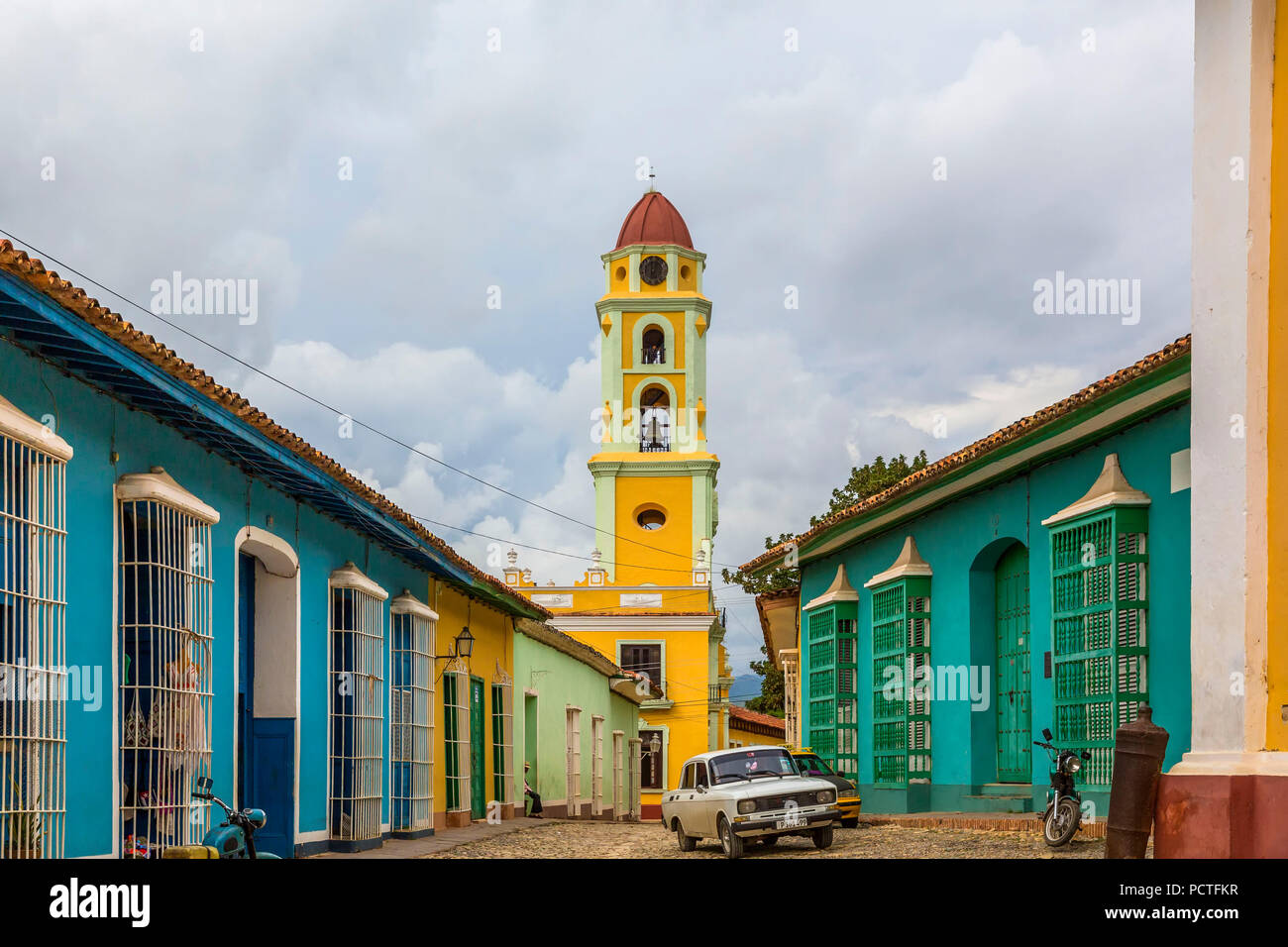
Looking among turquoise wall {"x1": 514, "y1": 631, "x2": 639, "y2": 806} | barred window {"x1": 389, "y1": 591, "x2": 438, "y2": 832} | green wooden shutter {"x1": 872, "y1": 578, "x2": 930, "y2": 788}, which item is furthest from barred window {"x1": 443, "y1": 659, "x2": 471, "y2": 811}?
green wooden shutter {"x1": 872, "y1": 578, "x2": 930, "y2": 788}

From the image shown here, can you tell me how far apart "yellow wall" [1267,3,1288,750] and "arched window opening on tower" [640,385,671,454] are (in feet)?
118

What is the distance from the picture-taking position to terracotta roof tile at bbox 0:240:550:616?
8.12m

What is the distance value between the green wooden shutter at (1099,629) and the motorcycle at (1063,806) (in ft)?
1.93

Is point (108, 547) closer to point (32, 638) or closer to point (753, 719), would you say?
point (32, 638)

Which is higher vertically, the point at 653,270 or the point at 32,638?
the point at 653,270

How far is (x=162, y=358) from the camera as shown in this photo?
9.96 metres

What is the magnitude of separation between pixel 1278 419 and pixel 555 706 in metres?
22.2

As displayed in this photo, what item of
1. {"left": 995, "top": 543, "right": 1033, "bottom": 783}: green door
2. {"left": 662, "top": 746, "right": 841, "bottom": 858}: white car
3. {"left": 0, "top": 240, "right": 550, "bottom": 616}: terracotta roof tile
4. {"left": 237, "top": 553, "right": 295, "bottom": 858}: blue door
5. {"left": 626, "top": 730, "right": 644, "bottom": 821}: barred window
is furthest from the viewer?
{"left": 626, "top": 730, "right": 644, "bottom": 821}: barred window

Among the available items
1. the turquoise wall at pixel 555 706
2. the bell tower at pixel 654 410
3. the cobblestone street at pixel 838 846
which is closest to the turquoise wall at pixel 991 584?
the cobblestone street at pixel 838 846

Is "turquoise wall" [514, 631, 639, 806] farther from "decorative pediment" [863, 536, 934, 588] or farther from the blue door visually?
the blue door

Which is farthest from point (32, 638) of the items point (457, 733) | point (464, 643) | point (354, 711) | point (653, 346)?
point (653, 346)
